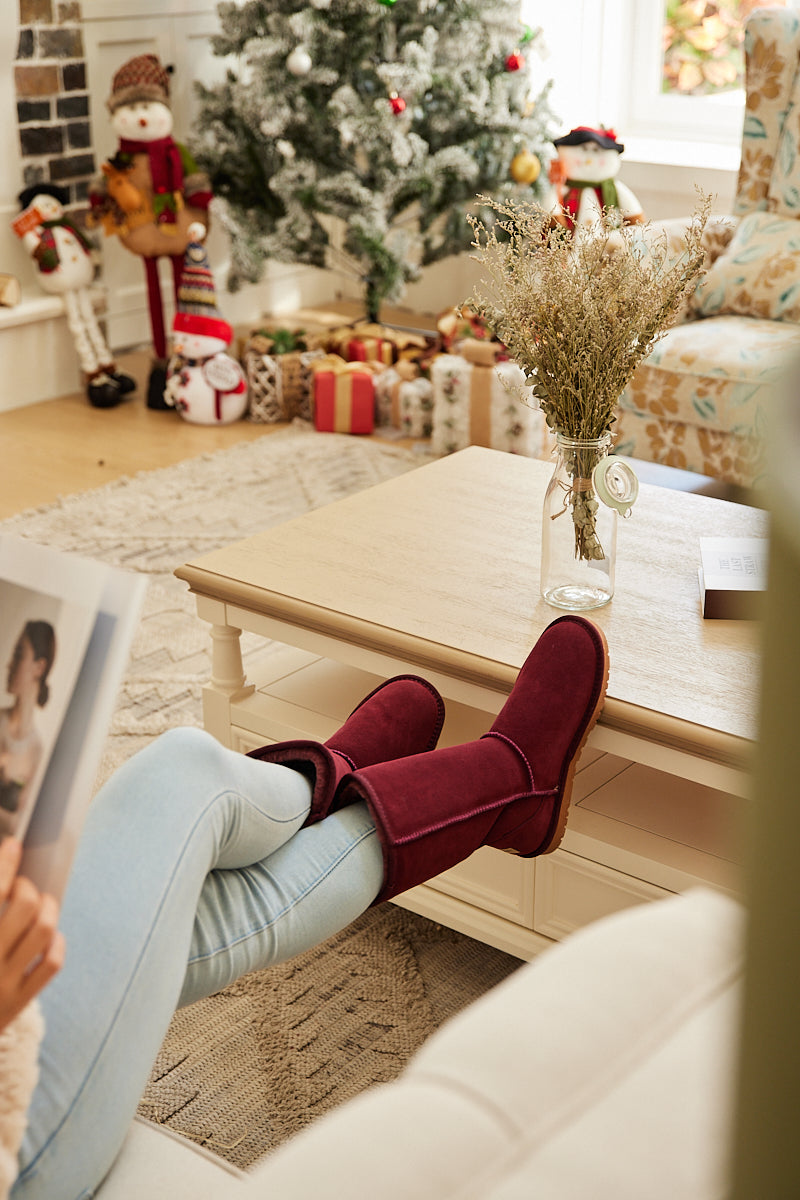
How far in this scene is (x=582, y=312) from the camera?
1.39 meters

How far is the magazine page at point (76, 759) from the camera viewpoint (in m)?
0.66

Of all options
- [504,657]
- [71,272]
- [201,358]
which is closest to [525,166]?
[201,358]

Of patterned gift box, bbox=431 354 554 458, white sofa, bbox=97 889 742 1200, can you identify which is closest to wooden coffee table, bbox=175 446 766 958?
white sofa, bbox=97 889 742 1200

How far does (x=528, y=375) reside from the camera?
1469mm

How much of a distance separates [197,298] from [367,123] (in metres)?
0.66

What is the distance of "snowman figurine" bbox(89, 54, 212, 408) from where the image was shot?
3.54m

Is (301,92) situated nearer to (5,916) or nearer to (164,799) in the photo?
(164,799)

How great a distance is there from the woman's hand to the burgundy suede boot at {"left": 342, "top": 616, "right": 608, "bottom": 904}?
0.46 meters

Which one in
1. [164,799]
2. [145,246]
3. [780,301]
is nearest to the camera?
[164,799]

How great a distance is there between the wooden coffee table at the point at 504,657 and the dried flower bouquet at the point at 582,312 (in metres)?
0.23

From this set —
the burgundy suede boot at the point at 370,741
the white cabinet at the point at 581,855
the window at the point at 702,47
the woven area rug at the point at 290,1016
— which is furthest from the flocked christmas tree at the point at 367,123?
the burgundy suede boot at the point at 370,741

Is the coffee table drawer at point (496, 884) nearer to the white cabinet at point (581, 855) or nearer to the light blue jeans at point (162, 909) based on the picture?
the white cabinet at point (581, 855)

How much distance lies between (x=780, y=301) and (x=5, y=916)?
2552mm

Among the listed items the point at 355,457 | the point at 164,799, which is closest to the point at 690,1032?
the point at 164,799
